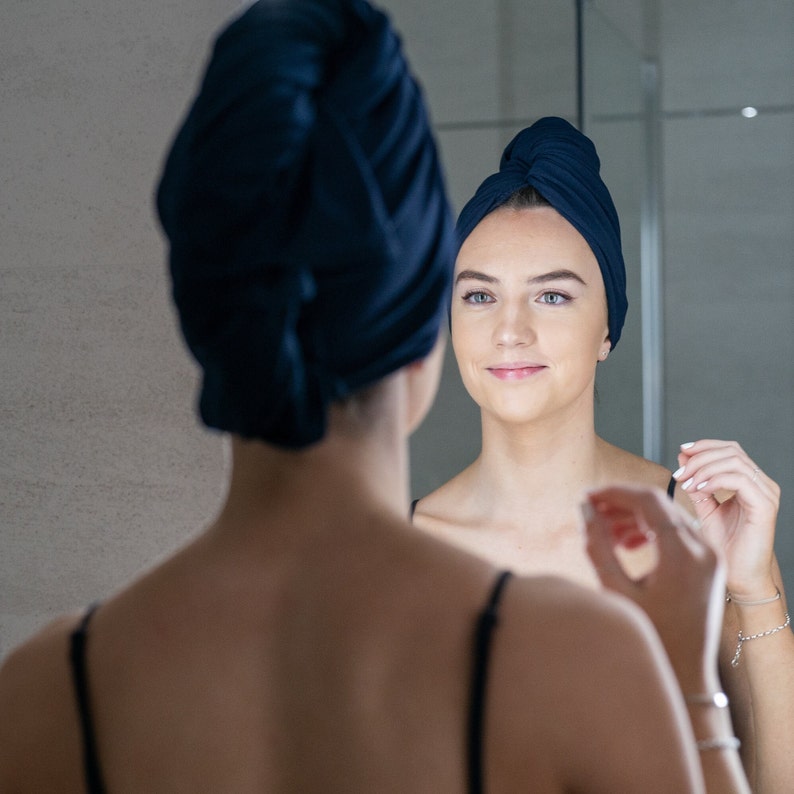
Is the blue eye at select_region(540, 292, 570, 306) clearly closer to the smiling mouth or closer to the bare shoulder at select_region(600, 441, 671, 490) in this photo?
the smiling mouth

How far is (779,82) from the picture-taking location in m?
2.40

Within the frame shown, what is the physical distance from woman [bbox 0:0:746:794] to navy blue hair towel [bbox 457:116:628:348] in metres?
1.05

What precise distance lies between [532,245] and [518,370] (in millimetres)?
207

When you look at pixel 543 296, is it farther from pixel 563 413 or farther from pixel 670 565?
pixel 670 565

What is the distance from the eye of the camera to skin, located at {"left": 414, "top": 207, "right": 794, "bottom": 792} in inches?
66.7

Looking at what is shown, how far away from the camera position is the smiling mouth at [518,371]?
1760 millimetres

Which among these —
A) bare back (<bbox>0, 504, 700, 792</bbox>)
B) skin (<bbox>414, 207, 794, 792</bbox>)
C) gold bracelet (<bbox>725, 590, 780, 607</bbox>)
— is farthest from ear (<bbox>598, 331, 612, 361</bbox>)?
bare back (<bbox>0, 504, 700, 792</bbox>)

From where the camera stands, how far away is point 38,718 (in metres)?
0.78

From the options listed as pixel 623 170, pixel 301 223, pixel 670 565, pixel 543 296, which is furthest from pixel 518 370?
pixel 301 223

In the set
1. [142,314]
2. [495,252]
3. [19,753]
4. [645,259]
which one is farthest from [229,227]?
[645,259]

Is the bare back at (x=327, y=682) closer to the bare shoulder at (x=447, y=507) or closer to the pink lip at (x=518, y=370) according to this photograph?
the pink lip at (x=518, y=370)

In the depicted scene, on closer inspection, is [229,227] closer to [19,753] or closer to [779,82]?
[19,753]

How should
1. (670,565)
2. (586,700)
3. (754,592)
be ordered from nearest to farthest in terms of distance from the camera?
(586,700) → (670,565) → (754,592)

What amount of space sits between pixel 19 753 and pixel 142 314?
57.6 inches
